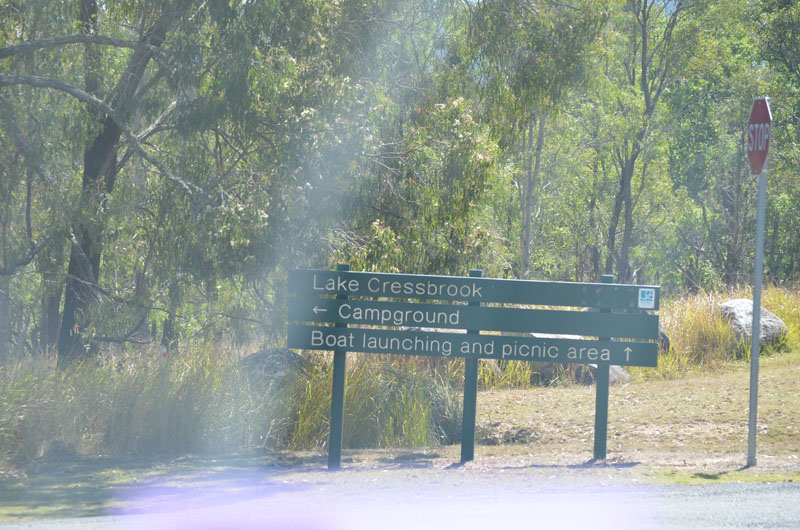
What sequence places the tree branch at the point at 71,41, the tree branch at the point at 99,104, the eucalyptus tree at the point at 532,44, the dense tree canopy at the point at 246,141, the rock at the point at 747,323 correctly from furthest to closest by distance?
the rock at the point at 747,323 < the eucalyptus tree at the point at 532,44 < the tree branch at the point at 71,41 < the tree branch at the point at 99,104 < the dense tree canopy at the point at 246,141

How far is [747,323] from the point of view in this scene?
1415cm

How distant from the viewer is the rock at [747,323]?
1405 cm

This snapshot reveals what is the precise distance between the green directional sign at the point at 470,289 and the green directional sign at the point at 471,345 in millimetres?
330

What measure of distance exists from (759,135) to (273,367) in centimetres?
524

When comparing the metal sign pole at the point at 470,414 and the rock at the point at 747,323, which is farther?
the rock at the point at 747,323

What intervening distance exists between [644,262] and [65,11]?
38254mm

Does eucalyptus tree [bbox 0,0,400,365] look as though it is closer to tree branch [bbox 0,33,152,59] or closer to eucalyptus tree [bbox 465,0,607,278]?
tree branch [bbox 0,33,152,59]

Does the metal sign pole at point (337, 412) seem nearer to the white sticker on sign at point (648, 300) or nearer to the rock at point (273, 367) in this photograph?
the rock at point (273, 367)

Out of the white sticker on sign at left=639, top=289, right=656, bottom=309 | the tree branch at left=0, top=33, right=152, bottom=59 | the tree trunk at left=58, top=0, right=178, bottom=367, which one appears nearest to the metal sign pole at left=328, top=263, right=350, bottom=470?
the white sticker on sign at left=639, top=289, right=656, bottom=309

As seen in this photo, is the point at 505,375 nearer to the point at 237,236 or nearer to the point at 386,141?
the point at 386,141

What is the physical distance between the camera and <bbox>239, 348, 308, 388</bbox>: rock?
8.88 m

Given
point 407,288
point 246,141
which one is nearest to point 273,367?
point 407,288

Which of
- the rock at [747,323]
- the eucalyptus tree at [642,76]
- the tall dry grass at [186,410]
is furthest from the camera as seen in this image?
the eucalyptus tree at [642,76]

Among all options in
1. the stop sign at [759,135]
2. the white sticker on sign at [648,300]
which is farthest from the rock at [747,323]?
the stop sign at [759,135]
